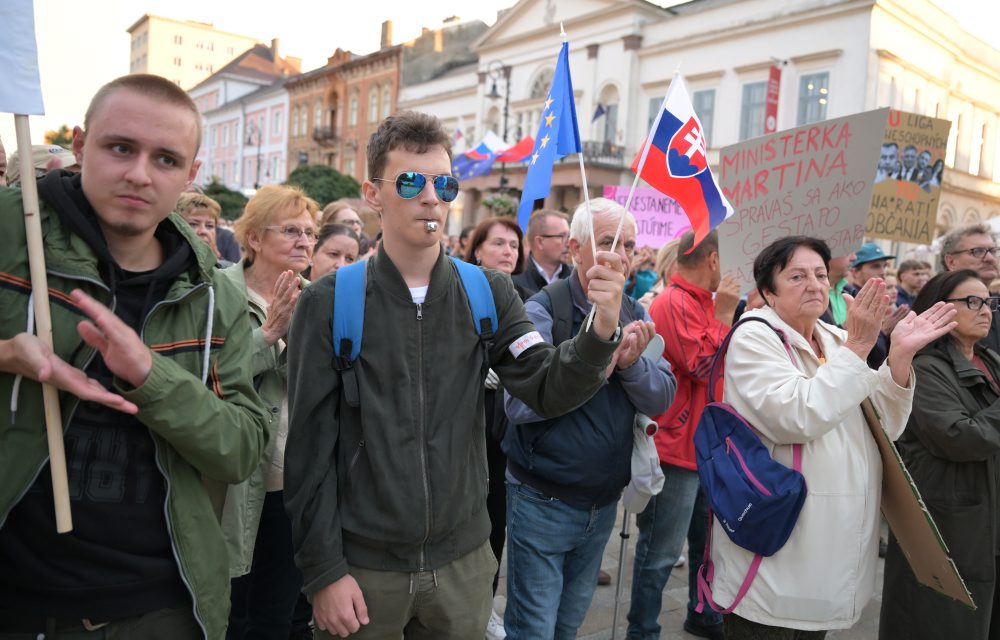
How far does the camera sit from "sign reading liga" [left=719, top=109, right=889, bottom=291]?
3836 millimetres

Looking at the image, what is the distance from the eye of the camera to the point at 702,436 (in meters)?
2.93

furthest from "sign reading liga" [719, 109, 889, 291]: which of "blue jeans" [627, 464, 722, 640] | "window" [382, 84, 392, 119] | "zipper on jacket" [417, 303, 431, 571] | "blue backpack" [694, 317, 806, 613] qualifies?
"window" [382, 84, 392, 119]

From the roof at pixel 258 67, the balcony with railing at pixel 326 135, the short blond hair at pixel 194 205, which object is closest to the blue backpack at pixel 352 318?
the short blond hair at pixel 194 205

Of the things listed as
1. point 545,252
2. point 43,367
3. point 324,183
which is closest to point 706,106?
point 324,183

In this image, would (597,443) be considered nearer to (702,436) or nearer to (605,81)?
(702,436)

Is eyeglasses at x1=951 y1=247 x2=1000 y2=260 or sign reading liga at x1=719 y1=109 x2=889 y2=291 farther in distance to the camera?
eyeglasses at x1=951 y1=247 x2=1000 y2=260

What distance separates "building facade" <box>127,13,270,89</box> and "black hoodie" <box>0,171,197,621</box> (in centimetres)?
10482

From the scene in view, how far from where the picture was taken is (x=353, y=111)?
50.1 meters

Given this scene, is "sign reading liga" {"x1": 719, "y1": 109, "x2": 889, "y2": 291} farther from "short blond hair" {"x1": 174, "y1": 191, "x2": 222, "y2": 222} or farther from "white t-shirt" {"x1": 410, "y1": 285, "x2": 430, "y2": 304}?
Answer: "short blond hair" {"x1": 174, "y1": 191, "x2": 222, "y2": 222}

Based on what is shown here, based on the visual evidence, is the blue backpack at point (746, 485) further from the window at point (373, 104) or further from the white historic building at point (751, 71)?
the window at point (373, 104)

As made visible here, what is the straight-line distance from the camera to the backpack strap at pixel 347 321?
2027 mm

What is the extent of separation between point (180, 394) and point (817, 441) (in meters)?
2.23

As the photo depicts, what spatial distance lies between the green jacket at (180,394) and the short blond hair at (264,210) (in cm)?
144

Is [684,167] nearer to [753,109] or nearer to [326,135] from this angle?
[753,109]
